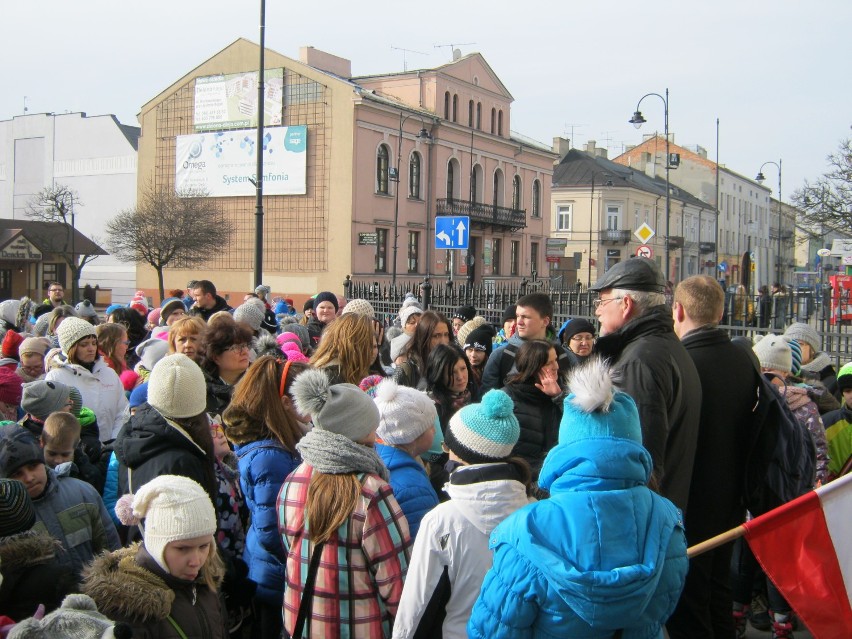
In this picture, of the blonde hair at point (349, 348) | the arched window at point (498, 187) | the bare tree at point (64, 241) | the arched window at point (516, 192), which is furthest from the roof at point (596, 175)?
the blonde hair at point (349, 348)

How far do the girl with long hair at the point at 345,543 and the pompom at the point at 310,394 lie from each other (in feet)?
0.45

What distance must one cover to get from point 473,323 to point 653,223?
65.0 m

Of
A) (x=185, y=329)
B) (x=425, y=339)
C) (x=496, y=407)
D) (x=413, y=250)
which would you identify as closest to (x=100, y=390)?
(x=185, y=329)

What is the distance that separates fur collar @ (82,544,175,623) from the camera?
269 cm

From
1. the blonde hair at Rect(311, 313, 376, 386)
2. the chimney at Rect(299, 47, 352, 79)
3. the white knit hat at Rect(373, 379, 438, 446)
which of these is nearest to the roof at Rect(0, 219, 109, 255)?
the chimney at Rect(299, 47, 352, 79)

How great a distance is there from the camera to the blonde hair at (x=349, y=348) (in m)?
4.99

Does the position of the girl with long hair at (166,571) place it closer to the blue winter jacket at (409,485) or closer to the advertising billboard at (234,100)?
the blue winter jacket at (409,485)

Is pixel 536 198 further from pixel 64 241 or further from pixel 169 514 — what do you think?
pixel 169 514

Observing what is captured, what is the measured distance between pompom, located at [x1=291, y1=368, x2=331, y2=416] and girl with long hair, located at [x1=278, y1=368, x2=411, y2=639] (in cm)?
14

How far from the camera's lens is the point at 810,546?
343 cm

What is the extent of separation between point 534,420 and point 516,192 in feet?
161

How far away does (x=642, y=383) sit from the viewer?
142 inches

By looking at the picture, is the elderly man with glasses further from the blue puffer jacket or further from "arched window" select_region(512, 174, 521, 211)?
"arched window" select_region(512, 174, 521, 211)

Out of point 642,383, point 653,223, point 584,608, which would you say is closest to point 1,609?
point 584,608
